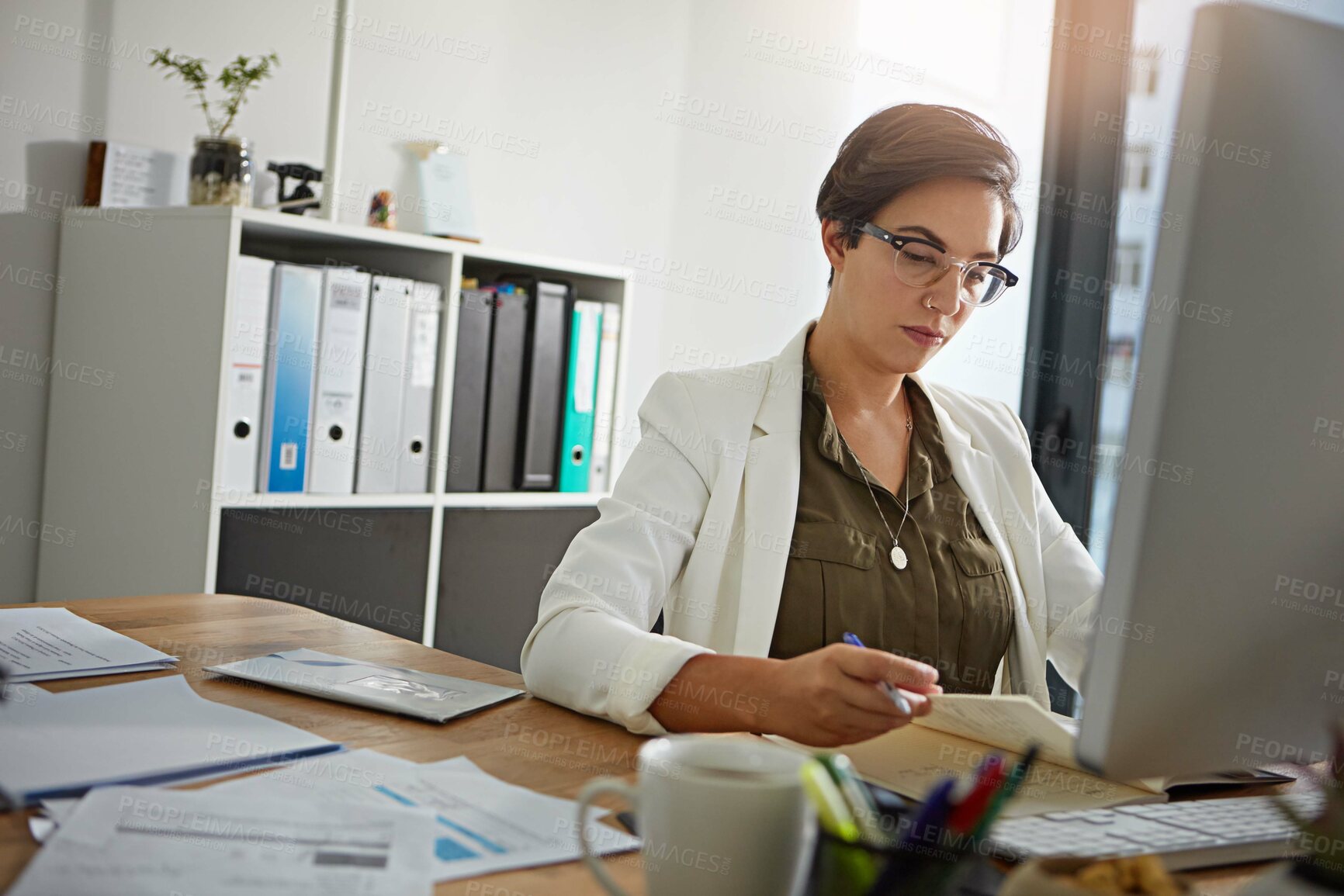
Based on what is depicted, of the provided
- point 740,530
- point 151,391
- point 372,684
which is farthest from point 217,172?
point 372,684

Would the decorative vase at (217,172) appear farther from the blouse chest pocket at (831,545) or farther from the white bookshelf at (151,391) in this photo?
the blouse chest pocket at (831,545)

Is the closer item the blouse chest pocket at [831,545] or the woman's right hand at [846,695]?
the woman's right hand at [846,695]

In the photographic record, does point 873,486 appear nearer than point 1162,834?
No

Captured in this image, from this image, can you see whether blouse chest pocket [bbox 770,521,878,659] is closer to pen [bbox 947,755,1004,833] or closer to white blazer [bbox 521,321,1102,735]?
white blazer [bbox 521,321,1102,735]

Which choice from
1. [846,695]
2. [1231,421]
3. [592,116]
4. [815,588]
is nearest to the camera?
[1231,421]

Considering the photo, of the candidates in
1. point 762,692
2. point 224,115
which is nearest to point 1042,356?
point 224,115

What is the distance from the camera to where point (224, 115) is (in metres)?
2.27

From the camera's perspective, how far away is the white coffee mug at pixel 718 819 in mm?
551

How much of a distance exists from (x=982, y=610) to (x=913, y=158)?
1.94 ft

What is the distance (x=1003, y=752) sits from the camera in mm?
924

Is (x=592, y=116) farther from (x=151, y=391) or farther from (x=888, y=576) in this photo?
(x=888, y=576)

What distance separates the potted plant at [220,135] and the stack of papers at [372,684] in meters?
1.24

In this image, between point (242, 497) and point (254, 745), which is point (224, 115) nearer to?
point (242, 497)

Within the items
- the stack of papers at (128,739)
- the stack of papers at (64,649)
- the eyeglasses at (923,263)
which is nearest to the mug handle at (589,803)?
the stack of papers at (128,739)
